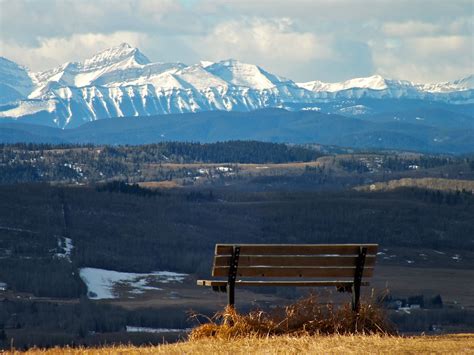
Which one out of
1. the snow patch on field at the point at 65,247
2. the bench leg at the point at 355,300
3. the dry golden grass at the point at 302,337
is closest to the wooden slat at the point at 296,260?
the bench leg at the point at 355,300

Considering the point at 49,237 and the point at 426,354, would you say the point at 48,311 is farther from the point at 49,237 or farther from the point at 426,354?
the point at 426,354

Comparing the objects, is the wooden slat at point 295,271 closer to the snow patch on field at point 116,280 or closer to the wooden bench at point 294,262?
the wooden bench at point 294,262

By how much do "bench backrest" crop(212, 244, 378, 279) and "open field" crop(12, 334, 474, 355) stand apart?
Result: 2.14m

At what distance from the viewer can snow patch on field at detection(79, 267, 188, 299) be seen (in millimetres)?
153875

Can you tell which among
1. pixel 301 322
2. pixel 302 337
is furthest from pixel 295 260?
pixel 302 337

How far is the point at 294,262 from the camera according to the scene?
28.0 meters

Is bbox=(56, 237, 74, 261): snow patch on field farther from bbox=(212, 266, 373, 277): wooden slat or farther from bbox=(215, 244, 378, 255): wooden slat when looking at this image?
bbox=(215, 244, 378, 255): wooden slat

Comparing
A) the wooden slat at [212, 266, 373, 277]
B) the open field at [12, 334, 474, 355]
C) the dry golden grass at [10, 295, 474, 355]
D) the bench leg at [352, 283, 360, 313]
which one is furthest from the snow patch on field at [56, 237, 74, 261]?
the open field at [12, 334, 474, 355]

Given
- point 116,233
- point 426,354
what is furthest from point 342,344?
point 116,233

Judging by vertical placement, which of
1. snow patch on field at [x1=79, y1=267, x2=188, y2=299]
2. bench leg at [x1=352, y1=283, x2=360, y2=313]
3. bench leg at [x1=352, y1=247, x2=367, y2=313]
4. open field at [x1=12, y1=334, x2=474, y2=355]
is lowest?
snow patch on field at [x1=79, y1=267, x2=188, y2=299]

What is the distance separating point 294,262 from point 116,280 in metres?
140

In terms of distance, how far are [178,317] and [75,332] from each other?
56.2 ft

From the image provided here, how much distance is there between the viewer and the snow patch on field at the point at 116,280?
154m

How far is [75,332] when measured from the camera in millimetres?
110375
